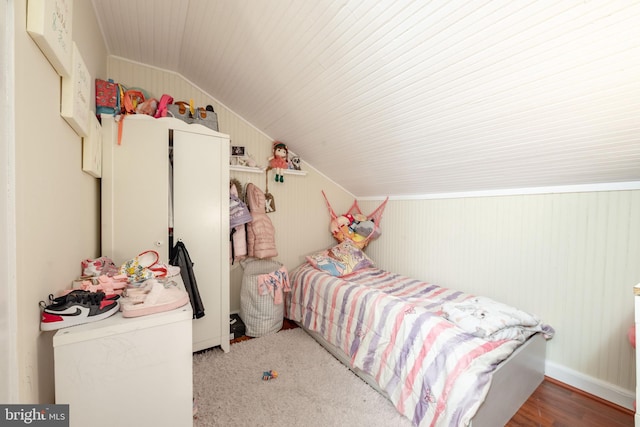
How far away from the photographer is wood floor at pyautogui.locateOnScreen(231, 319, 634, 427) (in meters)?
1.56

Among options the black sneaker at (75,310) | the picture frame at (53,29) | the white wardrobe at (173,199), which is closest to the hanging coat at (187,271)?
the white wardrobe at (173,199)

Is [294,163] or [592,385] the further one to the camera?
[294,163]

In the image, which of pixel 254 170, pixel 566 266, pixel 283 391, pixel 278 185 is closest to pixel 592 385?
pixel 566 266

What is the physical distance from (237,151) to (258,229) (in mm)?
863

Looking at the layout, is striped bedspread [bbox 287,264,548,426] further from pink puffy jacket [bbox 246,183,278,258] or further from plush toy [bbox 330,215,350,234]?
plush toy [bbox 330,215,350,234]

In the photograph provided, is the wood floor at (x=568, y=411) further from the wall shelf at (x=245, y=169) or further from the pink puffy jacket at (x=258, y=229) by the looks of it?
the wall shelf at (x=245, y=169)

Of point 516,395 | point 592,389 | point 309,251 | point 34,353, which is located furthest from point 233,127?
point 592,389

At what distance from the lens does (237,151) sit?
9.28 ft

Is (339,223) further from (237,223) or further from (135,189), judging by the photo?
(135,189)

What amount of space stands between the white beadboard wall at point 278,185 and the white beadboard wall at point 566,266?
148cm

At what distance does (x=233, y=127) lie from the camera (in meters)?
2.89

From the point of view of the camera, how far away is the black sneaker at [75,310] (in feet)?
2.92

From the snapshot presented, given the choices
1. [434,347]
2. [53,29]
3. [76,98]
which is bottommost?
[434,347]

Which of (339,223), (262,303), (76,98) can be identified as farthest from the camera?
(339,223)
